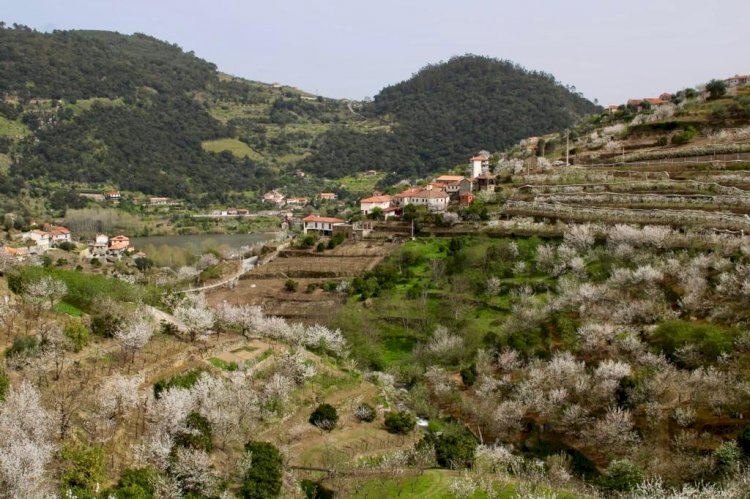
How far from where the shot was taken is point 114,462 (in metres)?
16.9

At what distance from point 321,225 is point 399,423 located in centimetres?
3720

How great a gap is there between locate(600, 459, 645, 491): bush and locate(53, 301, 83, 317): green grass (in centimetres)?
1845

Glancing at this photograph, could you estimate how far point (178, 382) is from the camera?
20531 mm

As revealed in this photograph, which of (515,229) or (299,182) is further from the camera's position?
(299,182)

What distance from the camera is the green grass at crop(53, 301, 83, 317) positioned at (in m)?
24.7

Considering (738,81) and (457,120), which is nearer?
(738,81)

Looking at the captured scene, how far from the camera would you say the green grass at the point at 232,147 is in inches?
5812

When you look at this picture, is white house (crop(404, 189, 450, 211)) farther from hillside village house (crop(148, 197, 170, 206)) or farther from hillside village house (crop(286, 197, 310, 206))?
hillside village house (crop(148, 197, 170, 206))

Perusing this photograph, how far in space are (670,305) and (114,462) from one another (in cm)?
2338

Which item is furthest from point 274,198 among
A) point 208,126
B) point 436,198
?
point 436,198

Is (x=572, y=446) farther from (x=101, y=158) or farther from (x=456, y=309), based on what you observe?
(x=101, y=158)

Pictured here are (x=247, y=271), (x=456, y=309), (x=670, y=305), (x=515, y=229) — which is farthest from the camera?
(x=247, y=271)

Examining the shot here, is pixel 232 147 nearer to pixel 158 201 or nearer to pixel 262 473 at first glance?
pixel 158 201

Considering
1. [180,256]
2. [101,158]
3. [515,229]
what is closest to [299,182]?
[101,158]
